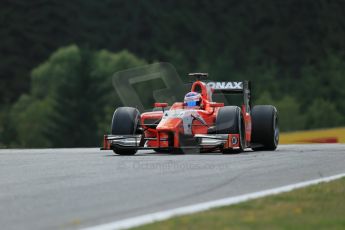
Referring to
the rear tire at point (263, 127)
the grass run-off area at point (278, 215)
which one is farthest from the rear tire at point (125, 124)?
the grass run-off area at point (278, 215)

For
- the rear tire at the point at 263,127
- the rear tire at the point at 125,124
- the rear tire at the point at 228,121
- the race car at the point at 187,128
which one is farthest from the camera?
the rear tire at the point at 263,127

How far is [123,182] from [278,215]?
3.66 metres

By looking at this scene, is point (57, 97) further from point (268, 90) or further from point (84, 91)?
point (268, 90)

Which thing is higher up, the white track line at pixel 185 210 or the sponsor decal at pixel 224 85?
the white track line at pixel 185 210

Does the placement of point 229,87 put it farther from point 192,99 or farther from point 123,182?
point 123,182

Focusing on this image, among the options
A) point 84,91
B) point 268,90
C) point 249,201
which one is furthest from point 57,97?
point 249,201

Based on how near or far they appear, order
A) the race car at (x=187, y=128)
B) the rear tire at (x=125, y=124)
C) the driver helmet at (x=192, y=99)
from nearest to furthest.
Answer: the race car at (x=187, y=128)
the rear tire at (x=125, y=124)
the driver helmet at (x=192, y=99)

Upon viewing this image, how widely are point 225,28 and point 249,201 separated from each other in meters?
126

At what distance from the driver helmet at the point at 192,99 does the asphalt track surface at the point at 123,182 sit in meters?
2.74

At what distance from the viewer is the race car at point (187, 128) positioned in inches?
795

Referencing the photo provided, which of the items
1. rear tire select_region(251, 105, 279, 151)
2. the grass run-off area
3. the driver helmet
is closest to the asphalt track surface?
the grass run-off area

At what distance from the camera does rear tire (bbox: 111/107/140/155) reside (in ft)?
68.3

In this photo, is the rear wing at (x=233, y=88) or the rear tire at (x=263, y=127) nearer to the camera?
the rear tire at (x=263, y=127)

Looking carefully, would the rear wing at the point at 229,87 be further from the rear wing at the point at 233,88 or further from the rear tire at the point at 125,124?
the rear tire at the point at 125,124
